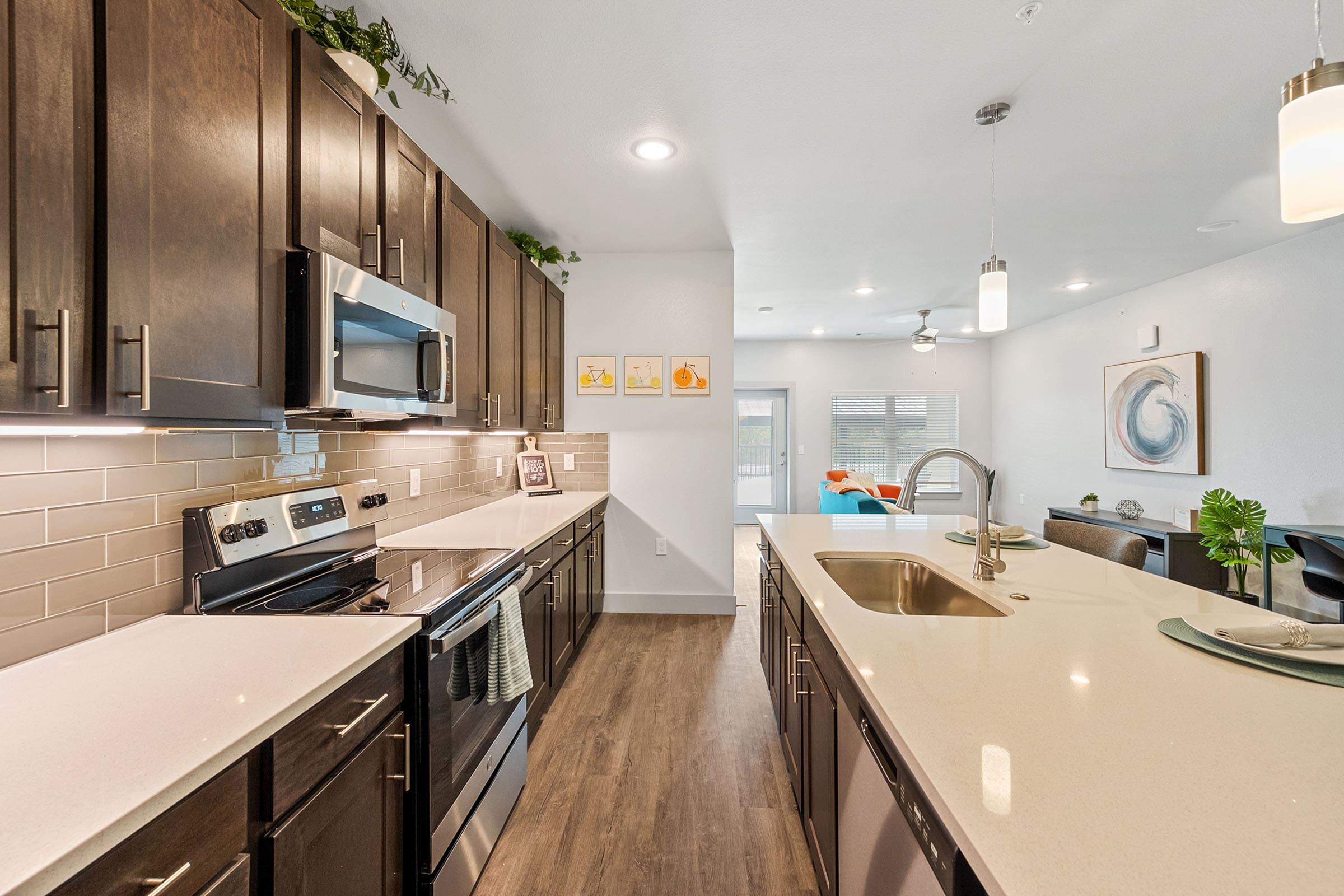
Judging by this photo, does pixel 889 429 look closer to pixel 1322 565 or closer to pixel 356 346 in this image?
pixel 1322 565

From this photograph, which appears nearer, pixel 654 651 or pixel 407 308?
pixel 407 308

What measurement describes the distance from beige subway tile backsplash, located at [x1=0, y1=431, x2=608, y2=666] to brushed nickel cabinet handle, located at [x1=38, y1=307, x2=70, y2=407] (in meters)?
0.37

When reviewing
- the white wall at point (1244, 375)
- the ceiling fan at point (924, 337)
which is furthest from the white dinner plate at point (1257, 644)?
the ceiling fan at point (924, 337)

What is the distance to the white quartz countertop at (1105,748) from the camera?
0.56 m

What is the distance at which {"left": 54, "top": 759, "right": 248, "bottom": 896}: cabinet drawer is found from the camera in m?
0.65

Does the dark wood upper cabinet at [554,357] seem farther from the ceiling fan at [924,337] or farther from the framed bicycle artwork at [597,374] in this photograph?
the ceiling fan at [924,337]

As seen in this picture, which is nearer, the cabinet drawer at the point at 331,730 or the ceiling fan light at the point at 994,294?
the cabinet drawer at the point at 331,730

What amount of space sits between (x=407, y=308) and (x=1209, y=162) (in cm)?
357

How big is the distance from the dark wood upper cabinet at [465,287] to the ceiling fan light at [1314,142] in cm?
223

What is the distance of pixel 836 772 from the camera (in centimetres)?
131

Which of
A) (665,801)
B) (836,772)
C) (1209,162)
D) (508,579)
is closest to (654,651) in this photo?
(665,801)

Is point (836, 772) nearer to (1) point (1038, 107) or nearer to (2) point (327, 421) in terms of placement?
(2) point (327, 421)

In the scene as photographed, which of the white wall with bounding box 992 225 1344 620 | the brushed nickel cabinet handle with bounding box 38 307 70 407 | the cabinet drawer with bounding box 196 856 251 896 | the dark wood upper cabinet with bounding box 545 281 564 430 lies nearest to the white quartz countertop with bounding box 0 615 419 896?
the cabinet drawer with bounding box 196 856 251 896

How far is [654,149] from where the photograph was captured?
103 inches
